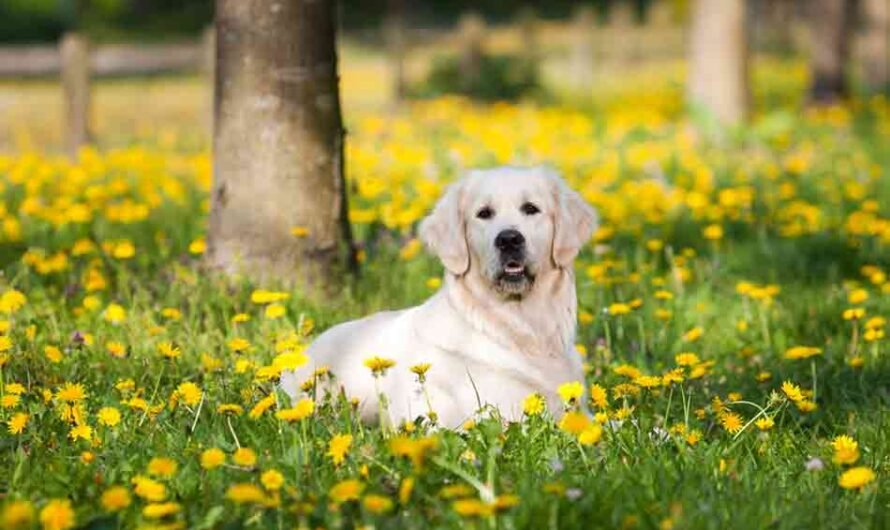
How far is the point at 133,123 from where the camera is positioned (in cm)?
1525

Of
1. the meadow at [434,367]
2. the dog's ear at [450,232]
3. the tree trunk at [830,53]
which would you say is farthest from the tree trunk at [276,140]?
the tree trunk at [830,53]

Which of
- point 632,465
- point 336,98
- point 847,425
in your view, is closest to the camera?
point 632,465

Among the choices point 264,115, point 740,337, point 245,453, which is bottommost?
point 740,337

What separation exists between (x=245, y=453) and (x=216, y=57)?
3.32 m

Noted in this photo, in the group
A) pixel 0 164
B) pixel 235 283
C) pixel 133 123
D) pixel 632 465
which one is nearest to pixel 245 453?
pixel 632 465

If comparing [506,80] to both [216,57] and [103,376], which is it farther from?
[103,376]

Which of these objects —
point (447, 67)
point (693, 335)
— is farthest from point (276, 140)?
point (447, 67)

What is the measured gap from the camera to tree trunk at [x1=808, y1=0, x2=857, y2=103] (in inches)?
653

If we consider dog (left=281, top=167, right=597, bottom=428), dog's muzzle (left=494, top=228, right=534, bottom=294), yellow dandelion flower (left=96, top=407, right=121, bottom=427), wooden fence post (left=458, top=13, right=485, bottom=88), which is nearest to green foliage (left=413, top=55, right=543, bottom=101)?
wooden fence post (left=458, top=13, right=485, bottom=88)

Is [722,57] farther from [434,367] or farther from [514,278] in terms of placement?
[434,367]

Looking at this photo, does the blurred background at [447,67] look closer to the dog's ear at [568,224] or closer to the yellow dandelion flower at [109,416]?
the dog's ear at [568,224]

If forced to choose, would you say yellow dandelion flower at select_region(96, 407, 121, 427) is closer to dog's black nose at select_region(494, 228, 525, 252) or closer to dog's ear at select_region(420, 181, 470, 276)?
dog's ear at select_region(420, 181, 470, 276)

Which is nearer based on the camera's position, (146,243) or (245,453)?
(245,453)

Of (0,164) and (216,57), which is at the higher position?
(216,57)
